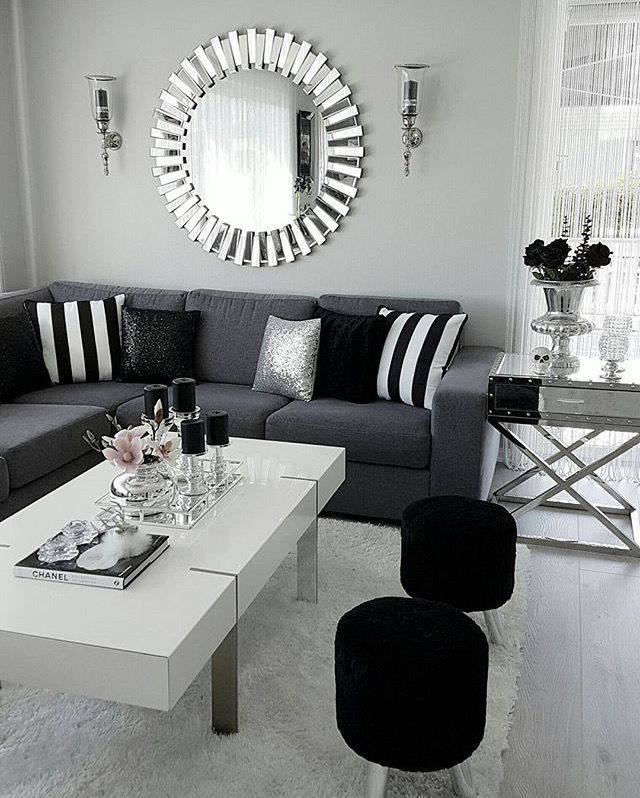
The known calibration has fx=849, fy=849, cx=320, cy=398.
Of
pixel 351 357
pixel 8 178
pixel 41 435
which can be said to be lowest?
pixel 41 435

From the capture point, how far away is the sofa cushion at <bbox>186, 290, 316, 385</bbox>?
422cm

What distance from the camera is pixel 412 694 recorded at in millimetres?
1747

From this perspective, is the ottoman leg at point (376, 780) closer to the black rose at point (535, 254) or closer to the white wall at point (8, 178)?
the black rose at point (535, 254)

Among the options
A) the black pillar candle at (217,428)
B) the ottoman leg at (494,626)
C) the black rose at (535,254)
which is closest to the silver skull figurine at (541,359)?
the black rose at (535,254)

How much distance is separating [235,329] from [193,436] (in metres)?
1.95

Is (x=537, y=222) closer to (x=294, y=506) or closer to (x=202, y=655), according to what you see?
(x=294, y=506)

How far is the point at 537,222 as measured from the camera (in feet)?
13.4

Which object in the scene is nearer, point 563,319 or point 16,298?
point 563,319

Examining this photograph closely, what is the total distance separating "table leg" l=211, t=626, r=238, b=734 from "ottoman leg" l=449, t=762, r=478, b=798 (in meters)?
0.57

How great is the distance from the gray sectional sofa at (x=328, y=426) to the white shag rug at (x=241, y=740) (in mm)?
901

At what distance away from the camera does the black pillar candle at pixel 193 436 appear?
2375 mm

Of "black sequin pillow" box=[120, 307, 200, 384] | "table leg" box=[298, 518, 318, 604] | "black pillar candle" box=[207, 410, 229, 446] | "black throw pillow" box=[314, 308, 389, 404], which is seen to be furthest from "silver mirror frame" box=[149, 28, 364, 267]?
"black pillar candle" box=[207, 410, 229, 446]

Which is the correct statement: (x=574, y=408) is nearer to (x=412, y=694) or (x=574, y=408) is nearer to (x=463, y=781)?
(x=463, y=781)

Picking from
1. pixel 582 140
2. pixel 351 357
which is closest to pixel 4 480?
pixel 351 357
